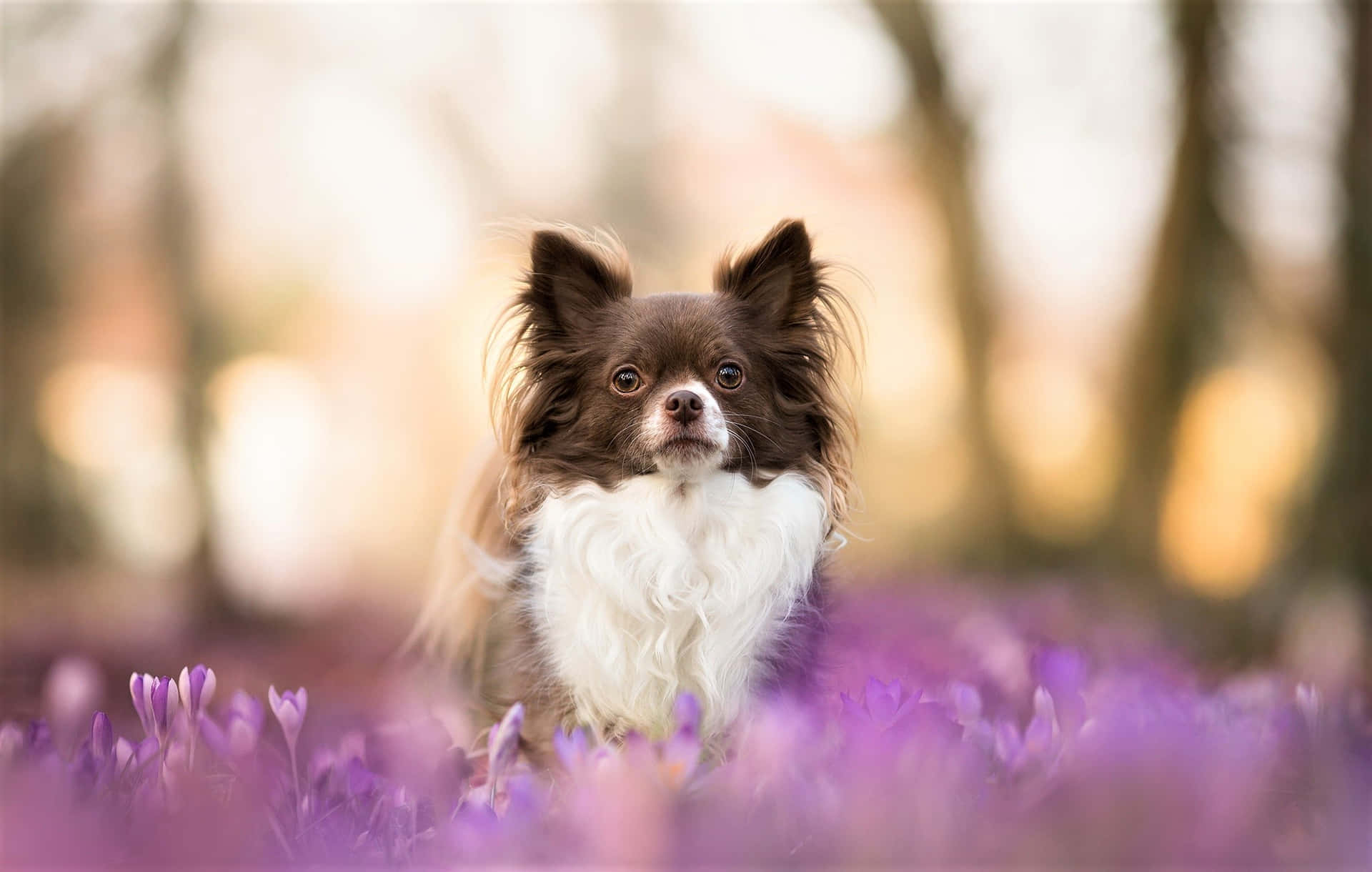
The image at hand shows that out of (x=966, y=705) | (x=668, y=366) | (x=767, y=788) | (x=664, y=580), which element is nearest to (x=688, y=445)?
(x=668, y=366)

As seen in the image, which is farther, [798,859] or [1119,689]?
[1119,689]

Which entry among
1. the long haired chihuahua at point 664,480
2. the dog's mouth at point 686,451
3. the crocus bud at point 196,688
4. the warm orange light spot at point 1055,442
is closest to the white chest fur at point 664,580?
the long haired chihuahua at point 664,480

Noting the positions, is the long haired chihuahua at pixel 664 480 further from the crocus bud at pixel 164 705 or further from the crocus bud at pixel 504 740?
the crocus bud at pixel 164 705

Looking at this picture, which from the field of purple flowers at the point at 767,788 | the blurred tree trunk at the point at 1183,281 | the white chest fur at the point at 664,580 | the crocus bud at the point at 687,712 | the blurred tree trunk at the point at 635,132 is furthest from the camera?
the blurred tree trunk at the point at 635,132

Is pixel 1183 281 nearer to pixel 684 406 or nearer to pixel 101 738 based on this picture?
pixel 684 406

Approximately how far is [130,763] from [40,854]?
87 centimetres

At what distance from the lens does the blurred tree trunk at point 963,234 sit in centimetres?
973

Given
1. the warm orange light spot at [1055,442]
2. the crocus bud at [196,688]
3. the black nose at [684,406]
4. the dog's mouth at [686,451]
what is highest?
the black nose at [684,406]

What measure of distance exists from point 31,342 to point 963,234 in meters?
8.25

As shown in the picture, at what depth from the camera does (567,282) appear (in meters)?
3.72

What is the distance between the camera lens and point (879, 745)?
197 centimetres

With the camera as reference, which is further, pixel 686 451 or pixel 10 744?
pixel 686 451

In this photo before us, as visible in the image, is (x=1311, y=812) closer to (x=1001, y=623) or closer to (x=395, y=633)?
(x=1001, y=623)

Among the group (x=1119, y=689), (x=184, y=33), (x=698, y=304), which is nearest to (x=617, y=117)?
(x=184, y=33)
